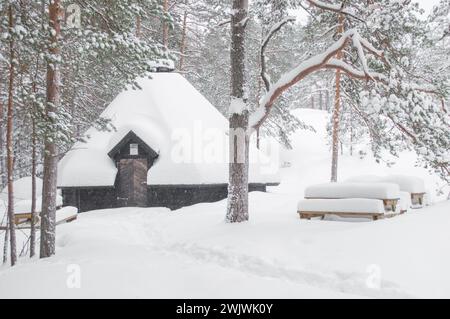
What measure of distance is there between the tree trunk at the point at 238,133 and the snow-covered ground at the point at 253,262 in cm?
49

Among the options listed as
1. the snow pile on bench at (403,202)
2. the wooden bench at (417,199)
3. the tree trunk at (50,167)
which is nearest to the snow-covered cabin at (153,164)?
the wooden bench at (417,199)

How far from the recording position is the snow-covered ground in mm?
5277

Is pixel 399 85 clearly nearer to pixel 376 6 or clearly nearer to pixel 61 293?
pixel 376 6

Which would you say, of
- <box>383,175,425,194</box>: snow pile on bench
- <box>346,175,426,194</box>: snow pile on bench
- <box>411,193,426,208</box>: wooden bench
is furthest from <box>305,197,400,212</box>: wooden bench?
<box>411,193,426,208</box>: wooden bench

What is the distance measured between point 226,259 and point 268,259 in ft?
2.67

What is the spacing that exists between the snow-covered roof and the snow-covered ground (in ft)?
17.3

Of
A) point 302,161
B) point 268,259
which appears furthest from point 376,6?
point 302,161

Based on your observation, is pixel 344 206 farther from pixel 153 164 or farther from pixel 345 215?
pixel 153 164

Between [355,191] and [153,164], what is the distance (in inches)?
350

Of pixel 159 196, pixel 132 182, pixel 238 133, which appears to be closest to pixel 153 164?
pixel 132 182

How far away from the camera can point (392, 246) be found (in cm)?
639

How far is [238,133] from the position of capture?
9.45 metres

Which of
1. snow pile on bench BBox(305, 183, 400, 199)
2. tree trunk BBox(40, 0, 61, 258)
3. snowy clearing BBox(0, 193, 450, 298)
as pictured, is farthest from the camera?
snow pile on bench BBox(305, 183, 400, 199)

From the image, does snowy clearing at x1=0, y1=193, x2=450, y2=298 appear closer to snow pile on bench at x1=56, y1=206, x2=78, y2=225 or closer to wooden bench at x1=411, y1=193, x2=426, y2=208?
snow pile on bench at x1=56, y1=206, x2=78, y2=225
